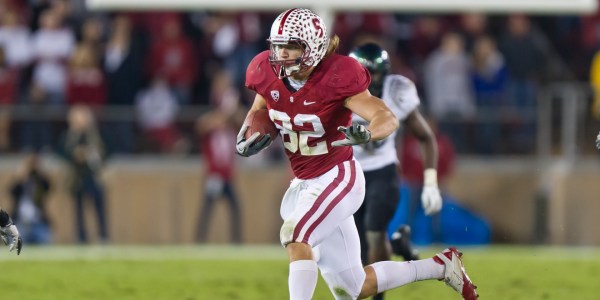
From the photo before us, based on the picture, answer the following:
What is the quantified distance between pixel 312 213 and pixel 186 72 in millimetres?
8314

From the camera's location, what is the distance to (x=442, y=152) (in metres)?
14.1

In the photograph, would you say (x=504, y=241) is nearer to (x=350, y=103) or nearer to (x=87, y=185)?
(x=87, y=185)

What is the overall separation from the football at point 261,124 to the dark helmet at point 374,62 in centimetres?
118

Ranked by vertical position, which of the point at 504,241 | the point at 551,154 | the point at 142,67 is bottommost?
the point at 504,241

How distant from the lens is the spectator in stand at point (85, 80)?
46.4 ft

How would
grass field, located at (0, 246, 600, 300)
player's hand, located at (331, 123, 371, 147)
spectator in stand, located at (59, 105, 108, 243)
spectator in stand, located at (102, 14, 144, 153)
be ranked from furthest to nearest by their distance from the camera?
spectator in stand, located at (102, 14, 144, 153) < spectator in stand, located at (59, 105, 108, 243) < grass field, located at (0, 246, 600, 300) < player's hand, located at (331, 123, 371, 147)

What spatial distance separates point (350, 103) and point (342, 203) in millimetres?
463

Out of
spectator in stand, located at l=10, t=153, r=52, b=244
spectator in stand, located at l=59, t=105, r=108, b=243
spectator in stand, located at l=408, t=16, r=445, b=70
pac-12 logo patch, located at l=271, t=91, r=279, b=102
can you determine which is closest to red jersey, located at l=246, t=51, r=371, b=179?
pac-12 logo patch, located at l=271, t=91, r=279, b=102

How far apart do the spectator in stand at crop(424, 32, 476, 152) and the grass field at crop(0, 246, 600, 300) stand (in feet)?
4.42

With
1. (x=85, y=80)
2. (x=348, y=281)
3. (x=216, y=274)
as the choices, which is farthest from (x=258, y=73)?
(x=85, y=80)

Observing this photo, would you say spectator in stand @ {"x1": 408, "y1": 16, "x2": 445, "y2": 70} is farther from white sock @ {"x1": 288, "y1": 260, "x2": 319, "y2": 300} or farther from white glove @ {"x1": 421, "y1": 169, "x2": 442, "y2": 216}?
white sock @ {"x1": 288, "y1": 260, "x2": 319, "y2": 300}

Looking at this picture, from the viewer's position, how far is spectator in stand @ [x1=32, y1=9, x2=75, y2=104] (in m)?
14.3

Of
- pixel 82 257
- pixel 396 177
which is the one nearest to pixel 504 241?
pixel 82 257

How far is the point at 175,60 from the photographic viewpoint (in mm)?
14383
